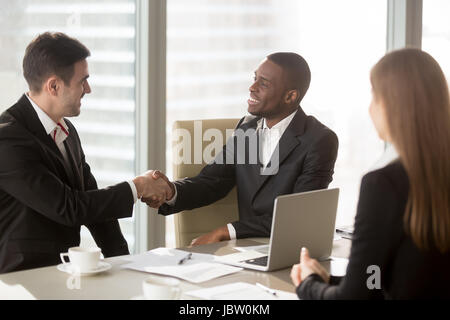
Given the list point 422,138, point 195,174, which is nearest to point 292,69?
point 195,174

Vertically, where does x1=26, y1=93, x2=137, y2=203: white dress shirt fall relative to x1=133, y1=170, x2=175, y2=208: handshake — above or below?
above

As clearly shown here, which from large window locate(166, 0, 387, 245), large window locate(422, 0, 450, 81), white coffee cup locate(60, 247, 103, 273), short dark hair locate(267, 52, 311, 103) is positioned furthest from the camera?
large window locate(422, 0, 450, 81)

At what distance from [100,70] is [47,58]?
96 centimetres

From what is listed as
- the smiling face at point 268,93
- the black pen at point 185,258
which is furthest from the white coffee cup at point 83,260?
the smiling face at point 268,93

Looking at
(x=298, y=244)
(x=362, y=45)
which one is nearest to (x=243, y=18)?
(x=362, y=45)

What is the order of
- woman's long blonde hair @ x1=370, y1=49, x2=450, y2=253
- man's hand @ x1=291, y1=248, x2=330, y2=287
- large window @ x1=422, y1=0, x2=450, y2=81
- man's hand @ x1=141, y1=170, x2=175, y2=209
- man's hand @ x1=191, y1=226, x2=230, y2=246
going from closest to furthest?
woman's long blonde hair @ x1=370, y1=49, x2=450, y2=253 → man's hand @ x1=291, y1=248, x2=330, y2=287 → man's hand @ x1=191, y1=226, x2=230, y2=246 → man's hand @ x1=141, y1=170, x2=175, y2=209 → large window @ x1=422, y1=0, x2=450, y2=81

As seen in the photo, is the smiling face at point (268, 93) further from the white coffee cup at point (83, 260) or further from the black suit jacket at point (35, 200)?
the white coffee cup at point (83, 260)

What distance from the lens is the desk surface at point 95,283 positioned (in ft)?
5.73

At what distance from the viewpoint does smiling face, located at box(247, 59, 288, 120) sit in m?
3.01

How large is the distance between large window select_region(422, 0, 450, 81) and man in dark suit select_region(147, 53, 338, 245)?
94.9 inches

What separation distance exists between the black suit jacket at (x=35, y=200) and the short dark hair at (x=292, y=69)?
1050mm

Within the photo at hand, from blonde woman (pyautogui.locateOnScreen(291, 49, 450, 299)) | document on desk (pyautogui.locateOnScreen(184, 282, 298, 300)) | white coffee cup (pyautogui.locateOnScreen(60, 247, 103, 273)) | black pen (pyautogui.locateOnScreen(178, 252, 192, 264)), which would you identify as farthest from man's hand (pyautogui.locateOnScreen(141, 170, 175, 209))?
blonde woman (pyautogui.locateOnScreen(291, 49, 450, 299))

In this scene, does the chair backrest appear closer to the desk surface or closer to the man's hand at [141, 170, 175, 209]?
the man's hand at [141, 170, 175, 209]

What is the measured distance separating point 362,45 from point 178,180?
2447 millimetres
